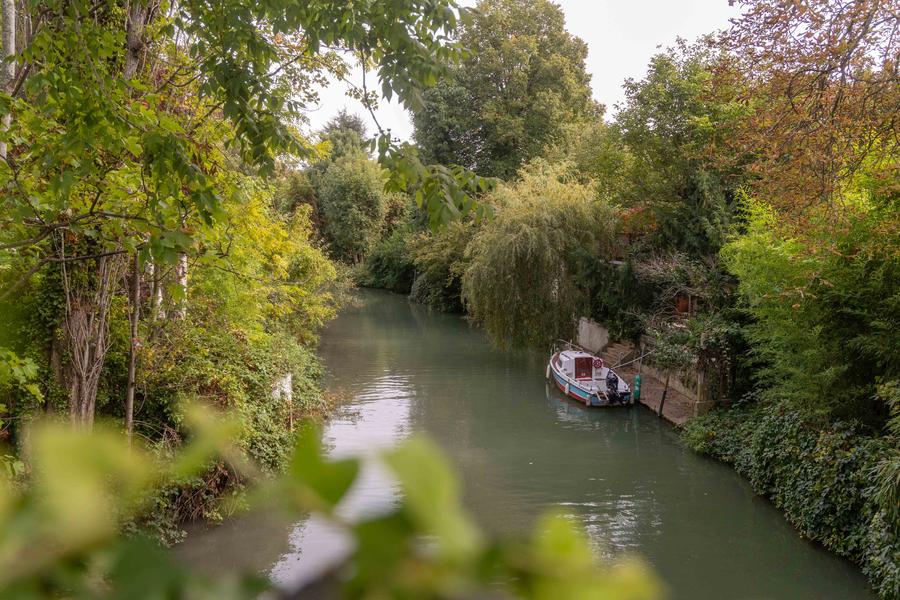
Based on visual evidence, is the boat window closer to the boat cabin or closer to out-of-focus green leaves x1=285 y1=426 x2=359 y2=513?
the boat cabin

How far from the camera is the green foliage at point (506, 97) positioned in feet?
100

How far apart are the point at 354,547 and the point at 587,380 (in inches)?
672

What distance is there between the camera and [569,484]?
11.6 metres

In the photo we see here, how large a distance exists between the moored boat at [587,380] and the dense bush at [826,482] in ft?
12.9

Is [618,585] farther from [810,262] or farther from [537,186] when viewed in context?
[537,186]

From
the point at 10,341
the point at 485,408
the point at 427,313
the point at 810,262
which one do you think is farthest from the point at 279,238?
the point at 427,313

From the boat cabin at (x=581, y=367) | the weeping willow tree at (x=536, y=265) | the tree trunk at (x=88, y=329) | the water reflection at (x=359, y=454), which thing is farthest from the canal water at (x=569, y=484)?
the tree trunk at (x=88, y=329)

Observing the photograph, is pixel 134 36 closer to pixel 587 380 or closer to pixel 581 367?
pixel 587 380

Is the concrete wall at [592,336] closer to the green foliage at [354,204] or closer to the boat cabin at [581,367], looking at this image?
the boat cabin at [581,367]

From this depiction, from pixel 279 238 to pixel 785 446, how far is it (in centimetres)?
863

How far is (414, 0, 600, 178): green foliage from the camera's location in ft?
100

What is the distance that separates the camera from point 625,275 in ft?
54.6

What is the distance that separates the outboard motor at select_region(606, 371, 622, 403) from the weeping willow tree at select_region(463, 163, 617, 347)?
8.06 ft

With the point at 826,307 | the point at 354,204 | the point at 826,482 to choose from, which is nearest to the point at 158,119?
the point at 826,482
